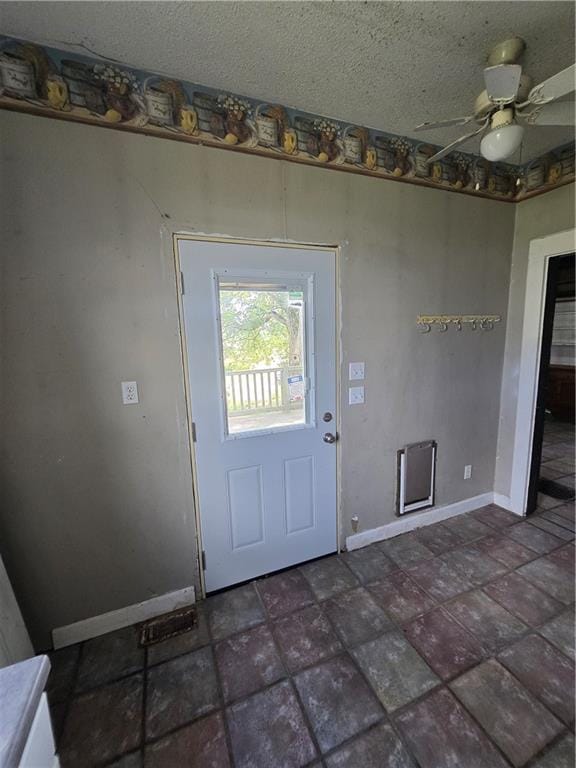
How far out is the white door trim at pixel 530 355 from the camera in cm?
229

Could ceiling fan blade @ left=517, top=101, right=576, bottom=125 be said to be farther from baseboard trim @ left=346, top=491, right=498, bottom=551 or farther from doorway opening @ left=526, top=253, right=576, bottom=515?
baseboard trim @ left=346, top=491, right=498, bottom=551

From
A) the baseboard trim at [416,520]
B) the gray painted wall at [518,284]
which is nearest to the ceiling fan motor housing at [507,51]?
the gray painted wall at [518,284]

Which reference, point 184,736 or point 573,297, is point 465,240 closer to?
point 184,736

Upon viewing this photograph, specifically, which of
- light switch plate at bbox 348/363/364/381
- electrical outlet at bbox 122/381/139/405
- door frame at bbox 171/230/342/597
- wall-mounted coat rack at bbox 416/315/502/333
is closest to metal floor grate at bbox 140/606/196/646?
door frame at bbox 171/230/342/597

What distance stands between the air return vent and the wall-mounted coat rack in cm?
87

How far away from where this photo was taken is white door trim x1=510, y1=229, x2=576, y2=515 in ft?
7.50

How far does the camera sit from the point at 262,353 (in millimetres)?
1858

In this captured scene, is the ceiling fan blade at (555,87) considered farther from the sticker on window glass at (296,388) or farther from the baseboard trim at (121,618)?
the baseboard trim at (121,618)

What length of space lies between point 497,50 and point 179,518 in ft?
8.97

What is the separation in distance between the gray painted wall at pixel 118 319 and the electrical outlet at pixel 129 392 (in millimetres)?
33

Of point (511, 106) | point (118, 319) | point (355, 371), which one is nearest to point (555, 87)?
point (511, 106)

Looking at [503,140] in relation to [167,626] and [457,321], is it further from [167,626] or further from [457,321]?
[167,626]

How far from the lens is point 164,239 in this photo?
5.21ft

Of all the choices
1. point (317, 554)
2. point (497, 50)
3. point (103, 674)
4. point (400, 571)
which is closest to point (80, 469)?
point (103, 674)
